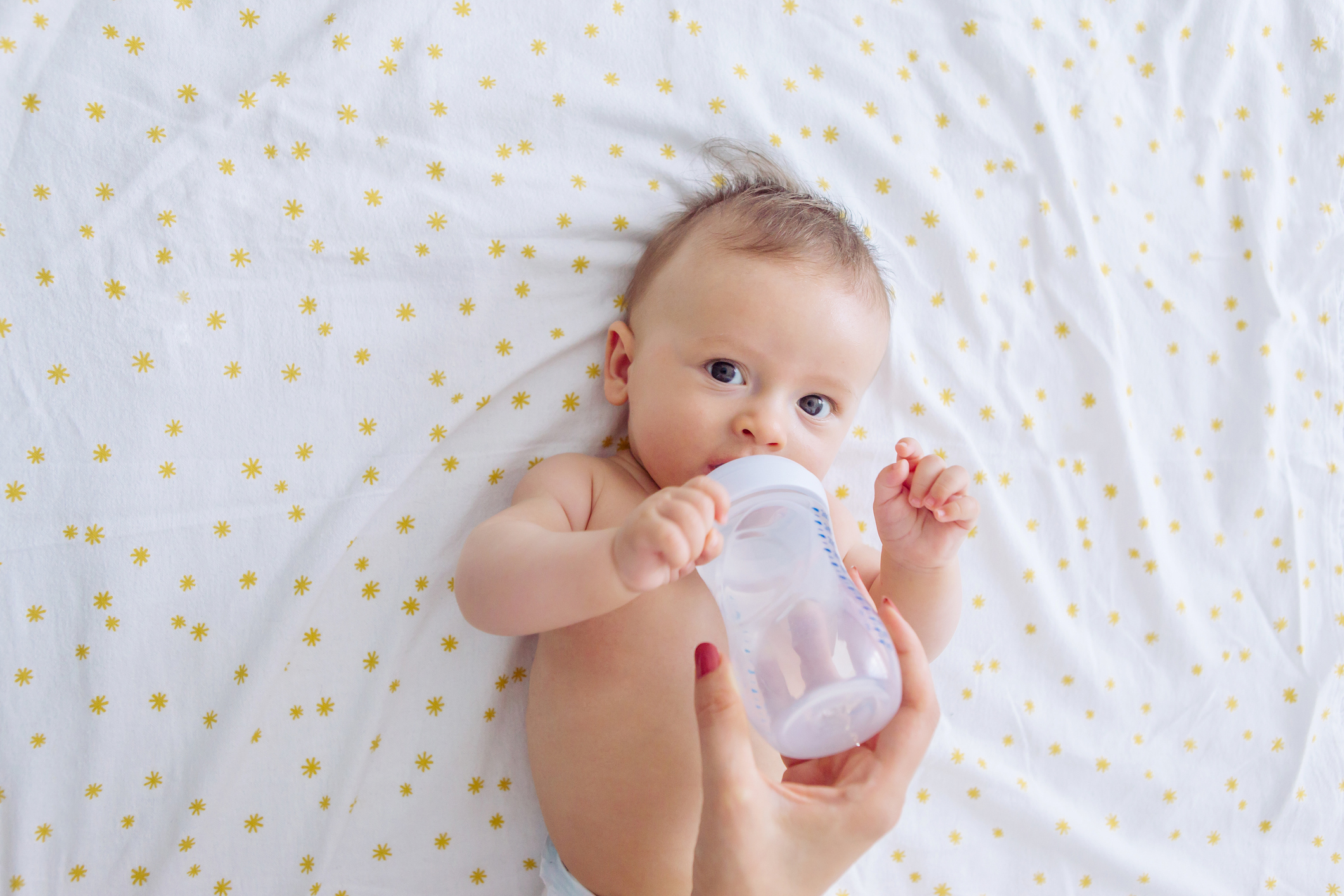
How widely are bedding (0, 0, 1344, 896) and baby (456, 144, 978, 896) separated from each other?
130 millimetres

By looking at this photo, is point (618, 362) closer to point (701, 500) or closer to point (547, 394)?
point (547, 394)

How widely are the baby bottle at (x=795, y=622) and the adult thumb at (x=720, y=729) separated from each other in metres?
0.06

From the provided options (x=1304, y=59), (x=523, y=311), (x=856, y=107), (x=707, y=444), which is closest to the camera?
(x=707, y=444)

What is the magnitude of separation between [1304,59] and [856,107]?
92 centimetres

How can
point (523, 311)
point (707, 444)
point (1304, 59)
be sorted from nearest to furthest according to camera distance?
1. point (707, 444)
2. point (523, 311)
3. point (1304, 59)

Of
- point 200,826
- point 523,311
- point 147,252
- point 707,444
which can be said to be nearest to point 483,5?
point 523,311

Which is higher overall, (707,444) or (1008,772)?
(707,444)

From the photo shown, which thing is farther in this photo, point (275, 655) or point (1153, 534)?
point (1153, 534)

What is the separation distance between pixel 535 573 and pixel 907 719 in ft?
1.30

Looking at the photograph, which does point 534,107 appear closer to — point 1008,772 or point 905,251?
point 905,251

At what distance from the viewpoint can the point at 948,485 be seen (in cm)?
109

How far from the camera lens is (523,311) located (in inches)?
48.0

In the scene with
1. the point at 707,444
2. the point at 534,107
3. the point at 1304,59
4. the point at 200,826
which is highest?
the point at 1304,59

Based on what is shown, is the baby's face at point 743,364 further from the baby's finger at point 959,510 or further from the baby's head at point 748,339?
the baby's finger at point 959,510
